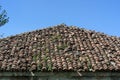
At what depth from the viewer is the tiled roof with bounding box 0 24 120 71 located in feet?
45.6

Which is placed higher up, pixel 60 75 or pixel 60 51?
pixel 60 51

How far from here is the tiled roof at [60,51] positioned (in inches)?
547

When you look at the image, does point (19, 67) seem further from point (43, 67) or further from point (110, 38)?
point (110, 38)

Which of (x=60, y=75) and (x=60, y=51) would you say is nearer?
(x=60, y=75)

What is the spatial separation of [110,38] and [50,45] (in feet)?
11.8

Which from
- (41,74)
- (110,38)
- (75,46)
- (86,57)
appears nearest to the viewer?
(41,74)

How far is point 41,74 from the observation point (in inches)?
538

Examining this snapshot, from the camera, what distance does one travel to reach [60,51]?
15.5m

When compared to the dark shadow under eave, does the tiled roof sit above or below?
above

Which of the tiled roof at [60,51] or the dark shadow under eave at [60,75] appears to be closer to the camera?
the dark shadow under eave at [60,75]

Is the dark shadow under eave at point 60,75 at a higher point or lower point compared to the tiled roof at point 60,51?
lower

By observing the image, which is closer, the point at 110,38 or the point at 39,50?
the point at 39,50

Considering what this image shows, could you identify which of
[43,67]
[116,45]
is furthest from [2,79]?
[116,45]

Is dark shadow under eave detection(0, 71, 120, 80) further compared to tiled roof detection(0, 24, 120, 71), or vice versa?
tiled roof detection(0, 24, 120, 71)
